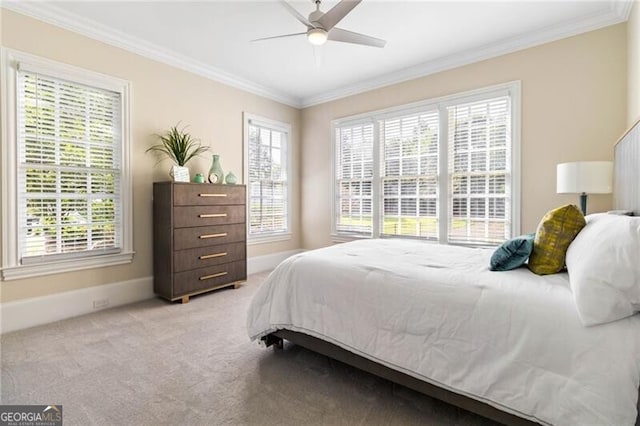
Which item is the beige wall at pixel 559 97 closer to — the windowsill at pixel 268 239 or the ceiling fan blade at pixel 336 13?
the ceiling fan blade at pixel 336 13

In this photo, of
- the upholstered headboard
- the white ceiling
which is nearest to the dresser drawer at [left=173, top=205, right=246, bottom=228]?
the white ceiling

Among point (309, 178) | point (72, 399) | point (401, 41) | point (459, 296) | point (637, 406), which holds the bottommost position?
point (72, 399)

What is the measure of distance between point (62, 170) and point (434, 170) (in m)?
4.14

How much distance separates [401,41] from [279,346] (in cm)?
334

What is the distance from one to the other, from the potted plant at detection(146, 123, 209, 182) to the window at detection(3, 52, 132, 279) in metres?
0.40

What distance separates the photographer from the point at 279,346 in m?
2.32

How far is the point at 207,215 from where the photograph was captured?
3611 mm

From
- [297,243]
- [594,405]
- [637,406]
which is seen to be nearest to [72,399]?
[594,405]

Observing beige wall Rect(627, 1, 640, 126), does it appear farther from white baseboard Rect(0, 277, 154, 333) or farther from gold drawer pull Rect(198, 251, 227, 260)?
white baseboard Rect(0, 277, 154, 333)

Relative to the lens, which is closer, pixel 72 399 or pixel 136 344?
pixel 72 399

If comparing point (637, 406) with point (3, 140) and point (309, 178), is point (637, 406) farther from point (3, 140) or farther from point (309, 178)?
point (309, 178)

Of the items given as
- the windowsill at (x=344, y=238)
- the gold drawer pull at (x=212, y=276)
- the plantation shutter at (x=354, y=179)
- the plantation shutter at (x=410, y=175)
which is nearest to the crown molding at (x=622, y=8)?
the plantation shutter at (x=410, y=175)

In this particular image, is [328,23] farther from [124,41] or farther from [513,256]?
[124,41]

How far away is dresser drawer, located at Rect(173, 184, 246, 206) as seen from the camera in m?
3.34
